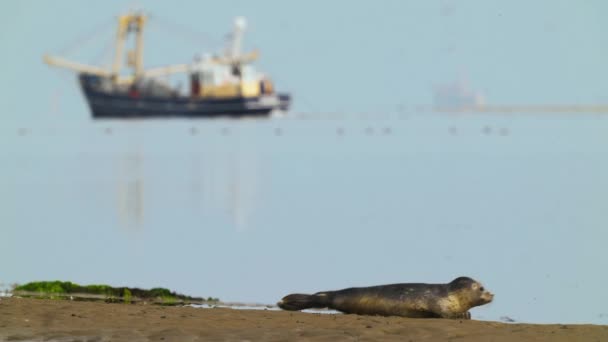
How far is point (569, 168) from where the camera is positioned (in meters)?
45.2

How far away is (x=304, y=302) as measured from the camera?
1123 centimetres

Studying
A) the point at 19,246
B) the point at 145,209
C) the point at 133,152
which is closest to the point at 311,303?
the point at 19,246

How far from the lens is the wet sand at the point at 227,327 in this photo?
8.87 m

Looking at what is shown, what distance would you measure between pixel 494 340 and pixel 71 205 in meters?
20.3

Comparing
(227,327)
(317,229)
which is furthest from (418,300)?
(317,229)

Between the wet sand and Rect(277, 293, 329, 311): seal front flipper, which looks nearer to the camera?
the wet sand

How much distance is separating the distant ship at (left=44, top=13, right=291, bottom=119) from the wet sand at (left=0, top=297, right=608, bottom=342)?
355 ft

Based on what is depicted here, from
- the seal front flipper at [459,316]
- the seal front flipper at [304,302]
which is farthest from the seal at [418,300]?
the seal front flipper at [304,302]

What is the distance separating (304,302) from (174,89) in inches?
4388

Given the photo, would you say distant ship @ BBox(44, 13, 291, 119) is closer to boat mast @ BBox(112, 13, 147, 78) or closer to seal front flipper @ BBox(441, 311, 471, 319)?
boat mast @ BBox(112, 13, 147, 78)

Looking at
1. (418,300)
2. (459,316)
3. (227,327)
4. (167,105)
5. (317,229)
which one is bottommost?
(227,327)

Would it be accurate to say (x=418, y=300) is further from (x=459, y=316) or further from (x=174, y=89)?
(x=174, y=89)

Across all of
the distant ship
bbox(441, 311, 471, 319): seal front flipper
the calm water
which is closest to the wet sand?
bbox(441, 311, 471, 319): seal front flipper

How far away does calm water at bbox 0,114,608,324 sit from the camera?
592 inches
